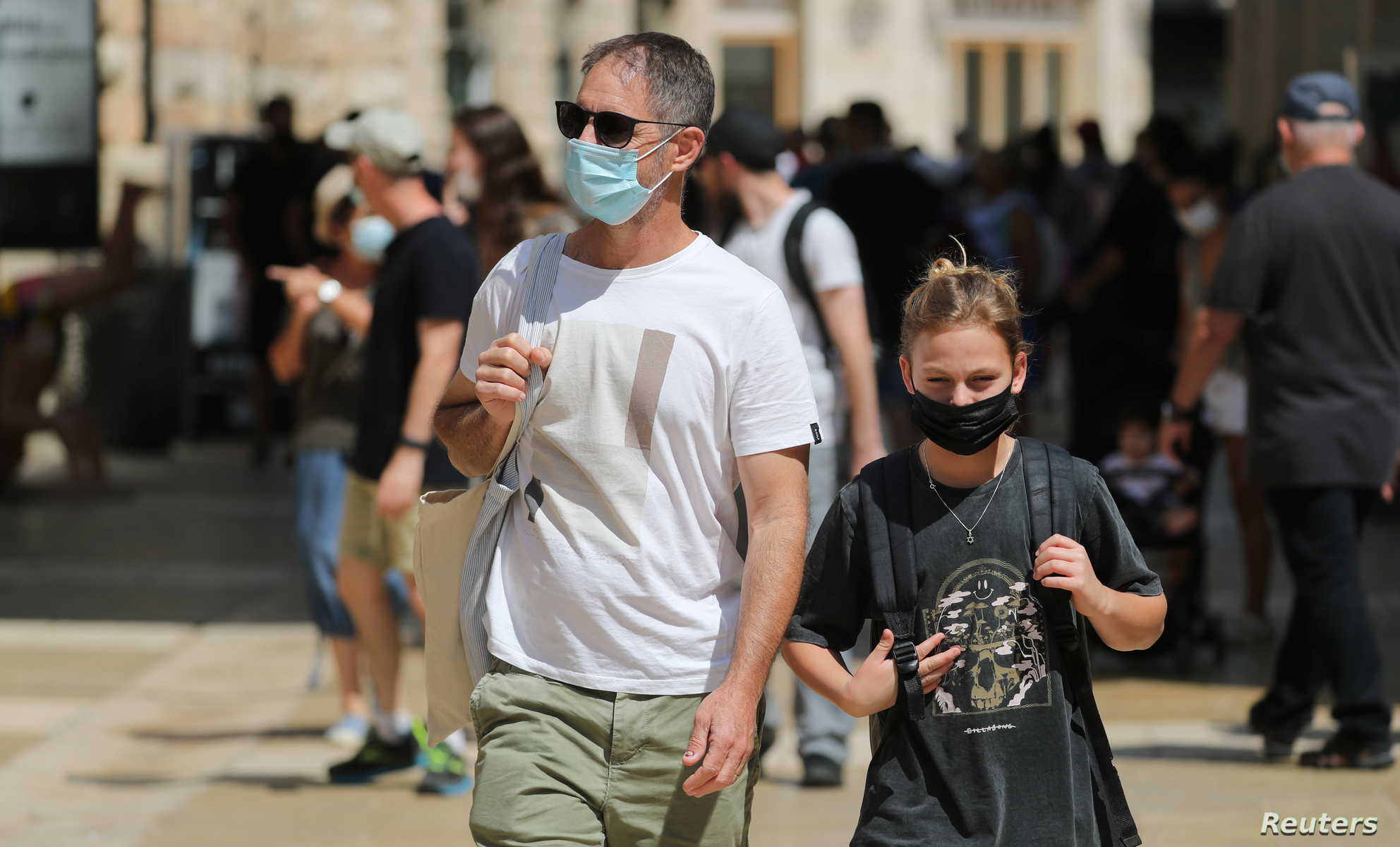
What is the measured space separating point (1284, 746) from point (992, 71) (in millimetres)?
29585

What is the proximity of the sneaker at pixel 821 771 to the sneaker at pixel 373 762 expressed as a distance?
120 centimetres

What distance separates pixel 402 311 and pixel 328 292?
56cm

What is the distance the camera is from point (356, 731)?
6.33m

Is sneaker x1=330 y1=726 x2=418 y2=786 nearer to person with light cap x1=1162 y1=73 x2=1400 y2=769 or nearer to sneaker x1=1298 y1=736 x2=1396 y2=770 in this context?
person with light cap x1=1162 y1=73 x2=1400 y2=769

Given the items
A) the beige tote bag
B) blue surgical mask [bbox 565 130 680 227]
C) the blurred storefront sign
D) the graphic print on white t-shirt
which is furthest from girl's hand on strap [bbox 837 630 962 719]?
the blurred storefront sign

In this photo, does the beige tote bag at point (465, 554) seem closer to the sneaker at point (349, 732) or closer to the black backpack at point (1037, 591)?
the black backpack at point (1037, 591)

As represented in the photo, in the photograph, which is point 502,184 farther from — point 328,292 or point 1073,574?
point 1073,574

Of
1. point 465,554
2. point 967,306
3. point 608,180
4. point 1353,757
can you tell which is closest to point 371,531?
point 465,554

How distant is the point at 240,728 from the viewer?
259 inches

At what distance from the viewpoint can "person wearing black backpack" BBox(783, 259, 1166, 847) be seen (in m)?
3.00

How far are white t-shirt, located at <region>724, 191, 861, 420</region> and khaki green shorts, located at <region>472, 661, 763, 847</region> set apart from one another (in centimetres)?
250

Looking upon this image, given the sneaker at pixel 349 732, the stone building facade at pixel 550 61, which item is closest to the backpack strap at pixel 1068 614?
the sneaker at pixel 349 732

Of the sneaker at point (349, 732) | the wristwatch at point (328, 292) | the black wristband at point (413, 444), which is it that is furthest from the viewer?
the sneaker at point (349, 732)

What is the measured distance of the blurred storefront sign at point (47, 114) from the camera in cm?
1009
